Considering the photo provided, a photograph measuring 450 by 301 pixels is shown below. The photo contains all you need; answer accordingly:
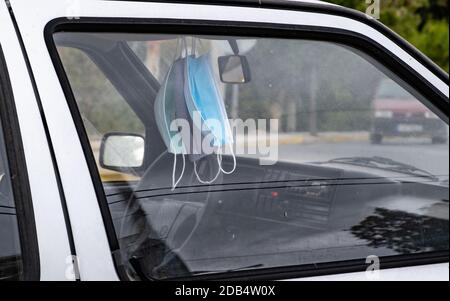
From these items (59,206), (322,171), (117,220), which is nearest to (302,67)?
(322,171)

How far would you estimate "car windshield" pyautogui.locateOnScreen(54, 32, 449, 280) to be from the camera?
195 centimetres

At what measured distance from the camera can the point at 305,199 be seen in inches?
91.3

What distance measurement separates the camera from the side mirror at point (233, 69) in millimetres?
2250

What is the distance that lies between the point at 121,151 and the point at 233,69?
52cm

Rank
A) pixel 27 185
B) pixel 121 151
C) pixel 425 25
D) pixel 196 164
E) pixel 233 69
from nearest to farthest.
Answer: pixel 27 185 < pixel 196 164 < pixel 233 69 < pixel 121 151 < pixel 425 25

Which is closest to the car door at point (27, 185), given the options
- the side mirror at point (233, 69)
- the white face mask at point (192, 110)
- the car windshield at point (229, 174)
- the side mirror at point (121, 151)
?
the car windshield at point (229, 174)

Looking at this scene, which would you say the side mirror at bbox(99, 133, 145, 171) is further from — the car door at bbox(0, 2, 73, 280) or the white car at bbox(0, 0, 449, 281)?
the car door at bbox(0, 2, 73, 280)

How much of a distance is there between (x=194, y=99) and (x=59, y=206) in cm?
55

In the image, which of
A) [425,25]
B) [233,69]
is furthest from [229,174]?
[425,25]

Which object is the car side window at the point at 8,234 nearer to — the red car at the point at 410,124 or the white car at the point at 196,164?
the white car at the point at 196,164

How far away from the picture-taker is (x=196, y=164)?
2.02 metres

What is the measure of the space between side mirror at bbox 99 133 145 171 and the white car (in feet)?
0.04

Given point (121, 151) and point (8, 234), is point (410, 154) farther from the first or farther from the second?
point (8, 234)

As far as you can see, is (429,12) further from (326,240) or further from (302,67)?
(326,240)
